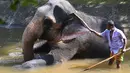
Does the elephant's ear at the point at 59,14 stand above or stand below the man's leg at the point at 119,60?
above

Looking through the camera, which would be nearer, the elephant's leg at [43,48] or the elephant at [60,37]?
the elephant at [60,37]

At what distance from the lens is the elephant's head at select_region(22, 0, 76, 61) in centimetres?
752

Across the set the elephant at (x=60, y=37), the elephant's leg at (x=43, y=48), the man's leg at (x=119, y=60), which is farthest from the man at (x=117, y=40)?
the elephant's leg at (x=43, y=48)

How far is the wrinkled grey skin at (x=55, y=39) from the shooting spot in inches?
297


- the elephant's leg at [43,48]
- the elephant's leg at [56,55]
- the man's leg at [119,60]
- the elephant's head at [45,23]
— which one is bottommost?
the man's leg at [119,60]

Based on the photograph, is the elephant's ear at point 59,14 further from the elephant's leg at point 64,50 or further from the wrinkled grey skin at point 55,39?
the elephant's leg at point 64,50

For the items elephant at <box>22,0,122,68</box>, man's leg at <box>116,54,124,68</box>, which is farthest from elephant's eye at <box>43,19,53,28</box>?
man's leg at <box>116,54,124,68</box>

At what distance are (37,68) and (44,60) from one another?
0.28 meters

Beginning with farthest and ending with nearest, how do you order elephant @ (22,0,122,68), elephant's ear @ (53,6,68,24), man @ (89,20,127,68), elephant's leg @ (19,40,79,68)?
elephant's ear @ (53,6,68,24), elephant @ (22,0,122,68), elephant's leg @ (19,40,79,68), man @ (89,20,127,68)

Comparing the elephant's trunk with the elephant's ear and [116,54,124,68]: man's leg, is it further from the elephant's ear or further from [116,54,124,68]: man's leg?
[116,54,124,68]: man's leg

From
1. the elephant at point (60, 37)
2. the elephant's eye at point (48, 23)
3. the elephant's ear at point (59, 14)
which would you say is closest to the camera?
the elephant at point (60, 37)

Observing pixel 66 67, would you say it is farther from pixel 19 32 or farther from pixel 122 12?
pixel 122 12

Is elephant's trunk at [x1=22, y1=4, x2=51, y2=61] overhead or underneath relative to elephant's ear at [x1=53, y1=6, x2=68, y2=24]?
underneath

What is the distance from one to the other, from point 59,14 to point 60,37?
1.79ft
